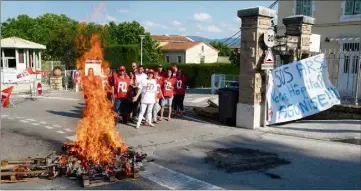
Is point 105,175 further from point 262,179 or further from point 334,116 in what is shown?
point 334,116

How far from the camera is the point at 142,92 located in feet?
33.3

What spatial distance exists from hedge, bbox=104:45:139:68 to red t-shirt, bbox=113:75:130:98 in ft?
84.2

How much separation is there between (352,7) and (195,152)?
514 inches

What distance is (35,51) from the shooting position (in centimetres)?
2667

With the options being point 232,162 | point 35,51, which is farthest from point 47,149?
point 35,51

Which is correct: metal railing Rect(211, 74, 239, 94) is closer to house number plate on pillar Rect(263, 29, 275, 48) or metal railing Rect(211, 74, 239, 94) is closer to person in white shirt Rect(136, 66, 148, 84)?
person in white shirt Rect(136, 66, 148, 84)

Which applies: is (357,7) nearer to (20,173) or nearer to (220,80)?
(220,80)

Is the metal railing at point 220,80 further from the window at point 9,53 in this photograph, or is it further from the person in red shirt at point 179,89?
the window at point 9,53

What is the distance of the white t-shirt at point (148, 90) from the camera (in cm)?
1004

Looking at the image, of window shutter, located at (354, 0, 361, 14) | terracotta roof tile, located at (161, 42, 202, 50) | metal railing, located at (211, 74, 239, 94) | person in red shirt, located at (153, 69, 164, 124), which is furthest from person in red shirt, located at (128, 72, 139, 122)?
terracotta roof tile, located at (161, 42, 202, 50)

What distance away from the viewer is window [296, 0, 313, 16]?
1830 cm

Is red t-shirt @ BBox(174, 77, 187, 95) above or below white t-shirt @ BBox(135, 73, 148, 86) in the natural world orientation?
below

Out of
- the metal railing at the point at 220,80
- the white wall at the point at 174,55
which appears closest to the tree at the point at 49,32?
the white wall at the point at 174,55

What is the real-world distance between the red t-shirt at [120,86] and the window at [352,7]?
12116 mm
